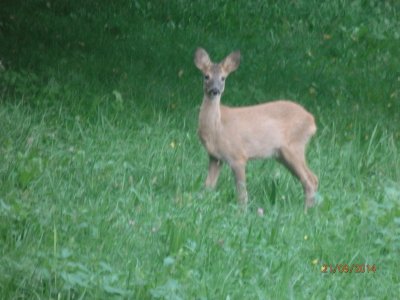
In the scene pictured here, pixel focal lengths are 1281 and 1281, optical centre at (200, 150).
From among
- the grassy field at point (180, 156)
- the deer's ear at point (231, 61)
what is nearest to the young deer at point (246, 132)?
the deer's ear at point (231, 61)

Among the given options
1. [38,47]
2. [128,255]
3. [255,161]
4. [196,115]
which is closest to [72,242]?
[128,255]

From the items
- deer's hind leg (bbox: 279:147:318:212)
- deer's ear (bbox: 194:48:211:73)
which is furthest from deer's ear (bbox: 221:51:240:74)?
deer's hind leg (bbox: 279:147:318:212)

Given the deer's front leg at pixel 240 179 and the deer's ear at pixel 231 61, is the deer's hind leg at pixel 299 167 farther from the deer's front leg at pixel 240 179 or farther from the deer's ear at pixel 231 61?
the deer's ear at pixel 231 61

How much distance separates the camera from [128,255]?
792 cm

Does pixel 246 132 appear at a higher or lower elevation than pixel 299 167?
higher

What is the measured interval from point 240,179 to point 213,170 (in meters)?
0.31

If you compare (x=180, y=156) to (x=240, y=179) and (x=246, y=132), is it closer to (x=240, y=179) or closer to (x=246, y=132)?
(x=246, y=132)

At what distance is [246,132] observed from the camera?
34.5ft

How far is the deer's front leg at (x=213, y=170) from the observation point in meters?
10.3

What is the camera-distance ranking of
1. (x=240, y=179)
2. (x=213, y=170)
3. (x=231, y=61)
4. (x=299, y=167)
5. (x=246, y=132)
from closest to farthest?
(x=240, y=179)
(x=213, y=170)
(x=246, y=132)
(x=299, y=167)
(x=231, y=61)

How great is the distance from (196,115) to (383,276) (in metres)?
4.65
